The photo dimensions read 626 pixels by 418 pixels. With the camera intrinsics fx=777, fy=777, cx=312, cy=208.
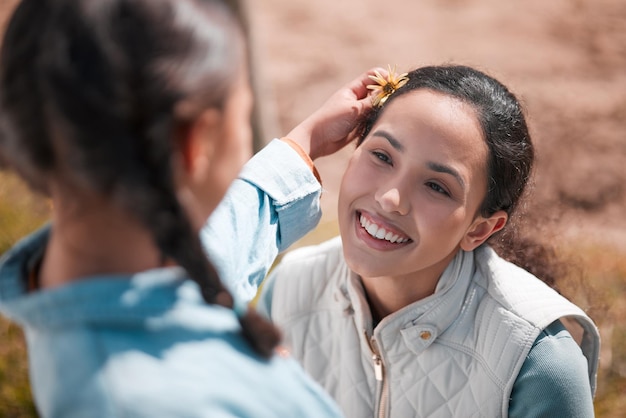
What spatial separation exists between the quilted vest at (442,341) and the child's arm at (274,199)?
0.87ft

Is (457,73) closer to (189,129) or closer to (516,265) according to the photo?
(516,265)

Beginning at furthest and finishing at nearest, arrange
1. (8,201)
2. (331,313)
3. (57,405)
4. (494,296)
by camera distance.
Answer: (8,201) → (331,313) → (494,296) → (57,405)

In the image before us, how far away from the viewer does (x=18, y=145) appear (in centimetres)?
112

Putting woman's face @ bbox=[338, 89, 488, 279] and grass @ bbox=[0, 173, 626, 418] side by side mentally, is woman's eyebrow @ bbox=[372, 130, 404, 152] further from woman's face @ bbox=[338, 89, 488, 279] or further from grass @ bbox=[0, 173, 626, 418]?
grass @ bbox=[0, 173, 626, 418]

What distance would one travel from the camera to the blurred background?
3404 mm

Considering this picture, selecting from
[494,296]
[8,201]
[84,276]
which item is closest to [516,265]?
[494,296]

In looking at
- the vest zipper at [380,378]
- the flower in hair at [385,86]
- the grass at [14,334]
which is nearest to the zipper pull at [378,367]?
the vest zipper at [380,378]

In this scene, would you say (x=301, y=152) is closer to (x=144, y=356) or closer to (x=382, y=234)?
(x=382, y=234)

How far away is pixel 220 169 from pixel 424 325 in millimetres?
938

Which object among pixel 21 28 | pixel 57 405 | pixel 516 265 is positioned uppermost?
pixel 21 28

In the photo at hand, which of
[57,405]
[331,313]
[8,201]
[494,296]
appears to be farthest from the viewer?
[8,201]

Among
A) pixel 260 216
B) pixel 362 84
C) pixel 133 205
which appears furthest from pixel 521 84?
pixel 133 205

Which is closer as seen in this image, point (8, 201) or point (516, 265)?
point (516, 265)

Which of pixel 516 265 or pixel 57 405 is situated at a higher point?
pixel 57 405
